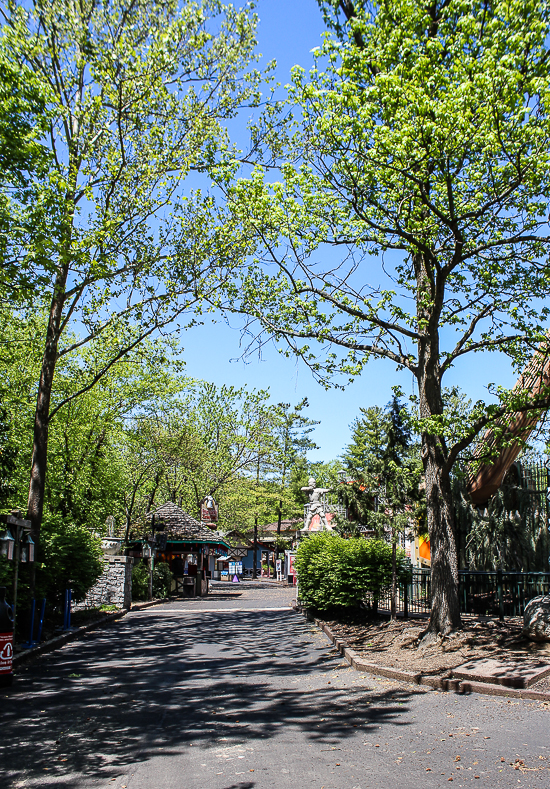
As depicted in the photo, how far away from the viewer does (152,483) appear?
36.6 meters

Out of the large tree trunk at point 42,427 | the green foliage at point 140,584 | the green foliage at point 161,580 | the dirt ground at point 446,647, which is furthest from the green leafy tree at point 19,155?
the green foliage at point 161,580

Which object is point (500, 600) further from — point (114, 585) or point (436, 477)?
point (114, 585)

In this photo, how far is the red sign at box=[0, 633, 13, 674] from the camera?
28.9 ft

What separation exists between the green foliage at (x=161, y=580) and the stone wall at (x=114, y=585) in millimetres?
5413

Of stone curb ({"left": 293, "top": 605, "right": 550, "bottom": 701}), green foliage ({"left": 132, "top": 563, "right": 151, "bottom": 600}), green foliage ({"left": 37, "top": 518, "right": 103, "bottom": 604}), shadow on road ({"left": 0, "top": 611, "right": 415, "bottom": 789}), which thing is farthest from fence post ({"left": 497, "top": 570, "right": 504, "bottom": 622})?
green foliage ({"left": 132, "top": 563, "right": 151, "bottom": 600})

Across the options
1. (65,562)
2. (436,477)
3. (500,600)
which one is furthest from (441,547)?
(65,562)

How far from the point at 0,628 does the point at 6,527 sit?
271cm

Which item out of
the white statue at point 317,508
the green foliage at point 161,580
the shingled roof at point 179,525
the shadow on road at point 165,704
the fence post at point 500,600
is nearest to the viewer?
→ the shadow on road at point 165,704

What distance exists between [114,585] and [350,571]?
11602 mm

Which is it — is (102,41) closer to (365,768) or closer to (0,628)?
(0,628)

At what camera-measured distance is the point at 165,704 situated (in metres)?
7.79

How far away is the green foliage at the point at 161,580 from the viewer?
2853 cm

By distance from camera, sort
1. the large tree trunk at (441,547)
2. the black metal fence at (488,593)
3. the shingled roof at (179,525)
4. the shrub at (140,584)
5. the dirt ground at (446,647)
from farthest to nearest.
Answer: the shingled roof at (179,525)
the shrub at (140,584)
the black metal fence at (488,593)
the large tree trunk at (441,547)
the dirt ground at (446,647)

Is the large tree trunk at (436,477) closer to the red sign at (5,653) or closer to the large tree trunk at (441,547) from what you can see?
the large tree trunk at (441,547)
